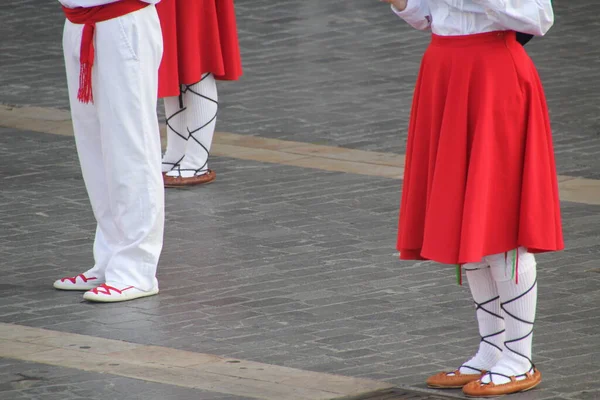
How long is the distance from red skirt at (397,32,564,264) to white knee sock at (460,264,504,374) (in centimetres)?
26

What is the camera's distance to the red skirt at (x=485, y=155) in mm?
4906

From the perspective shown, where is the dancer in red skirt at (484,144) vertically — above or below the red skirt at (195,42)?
above

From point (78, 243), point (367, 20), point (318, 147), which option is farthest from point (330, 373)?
point (367, 20)

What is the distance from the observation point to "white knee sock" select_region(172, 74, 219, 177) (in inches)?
354

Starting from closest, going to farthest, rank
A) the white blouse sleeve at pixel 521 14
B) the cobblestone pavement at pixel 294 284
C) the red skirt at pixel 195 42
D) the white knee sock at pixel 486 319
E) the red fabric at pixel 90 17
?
1. the white blouse sleeve at pixel 521 14
2. the white knee sock at pixel 486 319
3. the cobblestone pavement at pixel 294 284
4. the red fabric at pixel 90 17
5. the red skirt at pixel 195 42

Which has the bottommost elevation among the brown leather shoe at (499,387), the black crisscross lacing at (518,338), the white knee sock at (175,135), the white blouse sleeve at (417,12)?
the white knee sock at (175,135)

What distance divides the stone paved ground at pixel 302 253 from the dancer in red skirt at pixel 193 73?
0.90 ft

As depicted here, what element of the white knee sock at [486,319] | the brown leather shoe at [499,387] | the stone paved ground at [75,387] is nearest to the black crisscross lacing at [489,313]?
the white knee sock at [486,319]

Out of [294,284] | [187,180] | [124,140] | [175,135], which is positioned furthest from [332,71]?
[124,140]

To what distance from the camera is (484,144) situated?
16.0 feet

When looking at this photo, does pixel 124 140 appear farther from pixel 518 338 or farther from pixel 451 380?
pixel 518 338

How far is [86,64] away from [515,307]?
2392mm

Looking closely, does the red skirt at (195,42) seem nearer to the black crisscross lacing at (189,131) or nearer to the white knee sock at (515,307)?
the black crisscross lacing at (189,131)

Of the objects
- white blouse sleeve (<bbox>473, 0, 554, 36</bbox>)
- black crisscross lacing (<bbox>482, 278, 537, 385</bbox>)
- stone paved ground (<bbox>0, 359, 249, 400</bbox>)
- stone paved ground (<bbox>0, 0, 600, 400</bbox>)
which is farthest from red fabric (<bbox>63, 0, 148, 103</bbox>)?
black crisscross lacing (<bbox>482, 278, 537, 385</bbox>)
